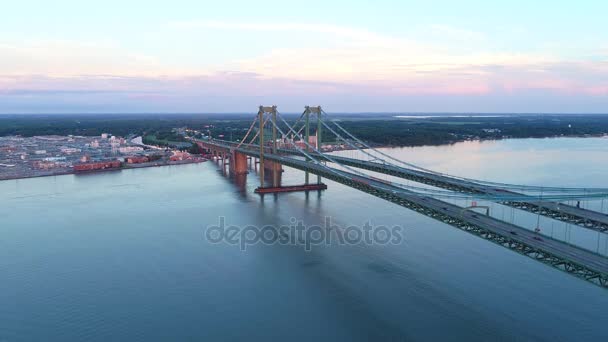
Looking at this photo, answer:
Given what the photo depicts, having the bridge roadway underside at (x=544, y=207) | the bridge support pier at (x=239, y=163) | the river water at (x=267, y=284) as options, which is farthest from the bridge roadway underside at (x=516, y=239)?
the bridge support pier at (x=239, y=163)

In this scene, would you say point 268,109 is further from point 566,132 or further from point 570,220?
point 566,132

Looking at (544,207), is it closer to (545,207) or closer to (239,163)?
(545,207)

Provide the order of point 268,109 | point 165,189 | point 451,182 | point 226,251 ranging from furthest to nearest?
point 268,109, point 165,189, point 451,182, point 226,251

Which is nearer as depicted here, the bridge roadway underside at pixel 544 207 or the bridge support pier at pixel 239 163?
the bridge roadway underside at pixel 544 207

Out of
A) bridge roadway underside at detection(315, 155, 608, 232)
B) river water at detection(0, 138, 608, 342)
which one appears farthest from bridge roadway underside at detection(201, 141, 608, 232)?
river water at detection(0, 138, 608, 342)

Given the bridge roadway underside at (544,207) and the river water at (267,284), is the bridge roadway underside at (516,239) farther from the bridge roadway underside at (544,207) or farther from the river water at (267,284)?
the bridge roadway underside at (544,207)

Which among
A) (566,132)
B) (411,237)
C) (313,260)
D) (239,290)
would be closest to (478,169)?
(411,237)

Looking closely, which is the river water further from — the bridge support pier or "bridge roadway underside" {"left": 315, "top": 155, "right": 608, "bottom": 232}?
the bridge support pier

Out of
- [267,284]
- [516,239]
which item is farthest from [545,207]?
[267,284]
